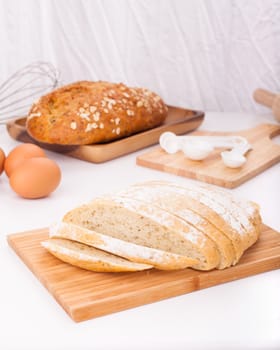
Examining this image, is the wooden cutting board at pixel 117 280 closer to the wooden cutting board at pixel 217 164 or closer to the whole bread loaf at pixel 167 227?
the whole bread loaf at pixel 167 227

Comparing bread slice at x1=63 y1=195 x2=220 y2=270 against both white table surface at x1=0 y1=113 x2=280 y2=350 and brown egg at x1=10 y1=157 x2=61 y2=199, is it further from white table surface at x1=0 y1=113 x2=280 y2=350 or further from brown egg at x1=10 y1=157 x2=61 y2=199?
brown egg at x1=10 y1=157 x2=61 y2=199

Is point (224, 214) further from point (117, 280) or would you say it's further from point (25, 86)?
point (25, 86)

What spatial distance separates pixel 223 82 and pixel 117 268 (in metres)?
1.23

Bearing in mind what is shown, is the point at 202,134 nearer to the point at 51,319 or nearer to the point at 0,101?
the point at 0,101

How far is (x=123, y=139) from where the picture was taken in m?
1.57

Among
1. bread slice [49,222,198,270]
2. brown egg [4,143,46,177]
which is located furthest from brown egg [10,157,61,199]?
bread slice [49,222,198,270]

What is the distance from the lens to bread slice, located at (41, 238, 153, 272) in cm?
92

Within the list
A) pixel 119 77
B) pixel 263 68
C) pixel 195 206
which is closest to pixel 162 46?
pixel 119 77

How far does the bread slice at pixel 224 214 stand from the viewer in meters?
0.96

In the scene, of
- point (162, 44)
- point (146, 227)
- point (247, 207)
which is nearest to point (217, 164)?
point (247, 207)

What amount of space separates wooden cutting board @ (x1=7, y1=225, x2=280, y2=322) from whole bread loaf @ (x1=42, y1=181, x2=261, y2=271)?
0.06 feet

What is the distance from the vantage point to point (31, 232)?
1.08m

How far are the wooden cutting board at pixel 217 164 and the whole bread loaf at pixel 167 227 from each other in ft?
1.11

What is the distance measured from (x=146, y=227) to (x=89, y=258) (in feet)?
0.32
